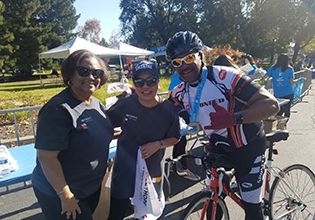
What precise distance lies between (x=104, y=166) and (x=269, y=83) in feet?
30.4

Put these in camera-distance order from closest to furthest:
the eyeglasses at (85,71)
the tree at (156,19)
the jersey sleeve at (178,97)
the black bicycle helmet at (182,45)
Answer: the eyeglasses at (85,71)
the black bicycle helmet at (182,45)
the jersey sleeve at (178,97)
the tree at (156,19)

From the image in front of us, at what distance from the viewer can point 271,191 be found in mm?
2963

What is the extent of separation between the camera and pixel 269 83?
1035cm

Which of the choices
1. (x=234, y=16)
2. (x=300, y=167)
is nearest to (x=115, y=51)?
(x=300, y=167)

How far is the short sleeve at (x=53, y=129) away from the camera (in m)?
1.78

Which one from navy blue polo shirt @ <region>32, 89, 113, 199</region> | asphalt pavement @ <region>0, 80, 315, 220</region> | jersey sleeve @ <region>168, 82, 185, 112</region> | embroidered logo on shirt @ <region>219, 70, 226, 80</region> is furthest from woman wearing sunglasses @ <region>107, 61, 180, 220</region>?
asphalt pavement @ <region>0, 80, 315, 220</region>

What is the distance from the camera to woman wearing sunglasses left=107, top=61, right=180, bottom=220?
2328 millimetres

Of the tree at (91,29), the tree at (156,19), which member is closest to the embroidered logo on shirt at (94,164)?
the tree at (156,19)

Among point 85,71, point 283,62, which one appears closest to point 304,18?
point 283,62

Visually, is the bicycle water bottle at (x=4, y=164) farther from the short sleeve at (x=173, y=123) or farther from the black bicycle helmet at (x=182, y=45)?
the black bicycle helmet at (x=182, y=45)

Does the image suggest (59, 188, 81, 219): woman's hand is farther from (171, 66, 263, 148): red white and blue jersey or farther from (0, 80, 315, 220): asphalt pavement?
(0, 80, 315, 220): asphalt pavement

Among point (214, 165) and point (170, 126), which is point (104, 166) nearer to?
point (170, 126)

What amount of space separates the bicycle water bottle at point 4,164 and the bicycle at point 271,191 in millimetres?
2009

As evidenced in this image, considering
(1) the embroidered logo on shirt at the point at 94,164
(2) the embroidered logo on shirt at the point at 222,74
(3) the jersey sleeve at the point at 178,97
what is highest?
(2) the embroidered logo on shirt at the point at 222,74
